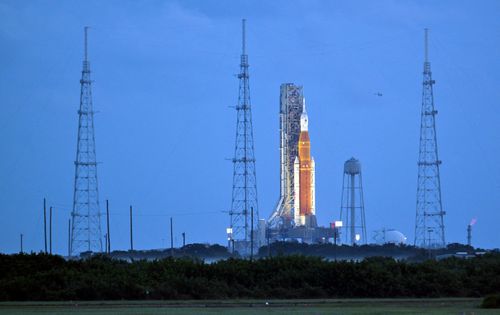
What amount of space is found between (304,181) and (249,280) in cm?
8829

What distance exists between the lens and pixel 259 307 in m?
32.4

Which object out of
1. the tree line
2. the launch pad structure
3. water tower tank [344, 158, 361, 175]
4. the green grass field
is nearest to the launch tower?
the launch pad structure

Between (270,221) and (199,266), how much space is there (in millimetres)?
91950

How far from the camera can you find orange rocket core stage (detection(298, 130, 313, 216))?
420ft

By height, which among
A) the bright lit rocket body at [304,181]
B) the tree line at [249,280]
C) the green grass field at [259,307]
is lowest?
the green grass field at [259,307]

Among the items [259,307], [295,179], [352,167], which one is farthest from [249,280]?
[295,179]

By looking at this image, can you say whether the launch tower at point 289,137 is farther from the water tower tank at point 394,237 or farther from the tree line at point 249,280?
the tree line at point 249,280

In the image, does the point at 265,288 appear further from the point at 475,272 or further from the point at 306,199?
the point at 306,199

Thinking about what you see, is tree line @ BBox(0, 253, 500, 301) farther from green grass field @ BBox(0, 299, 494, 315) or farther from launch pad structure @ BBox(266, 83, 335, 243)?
launch pad structure @ BBox(266, 83, 335, 243)

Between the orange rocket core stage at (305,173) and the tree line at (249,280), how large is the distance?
8446 cm

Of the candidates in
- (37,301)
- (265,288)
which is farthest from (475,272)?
(37,301)

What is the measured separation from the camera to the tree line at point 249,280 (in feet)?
128

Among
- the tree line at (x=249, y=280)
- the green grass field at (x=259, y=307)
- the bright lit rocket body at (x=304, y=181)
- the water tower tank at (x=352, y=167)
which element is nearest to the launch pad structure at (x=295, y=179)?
the bright lit rocket body at (x=304, y=181)

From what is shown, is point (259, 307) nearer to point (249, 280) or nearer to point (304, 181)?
point (249, 280)
